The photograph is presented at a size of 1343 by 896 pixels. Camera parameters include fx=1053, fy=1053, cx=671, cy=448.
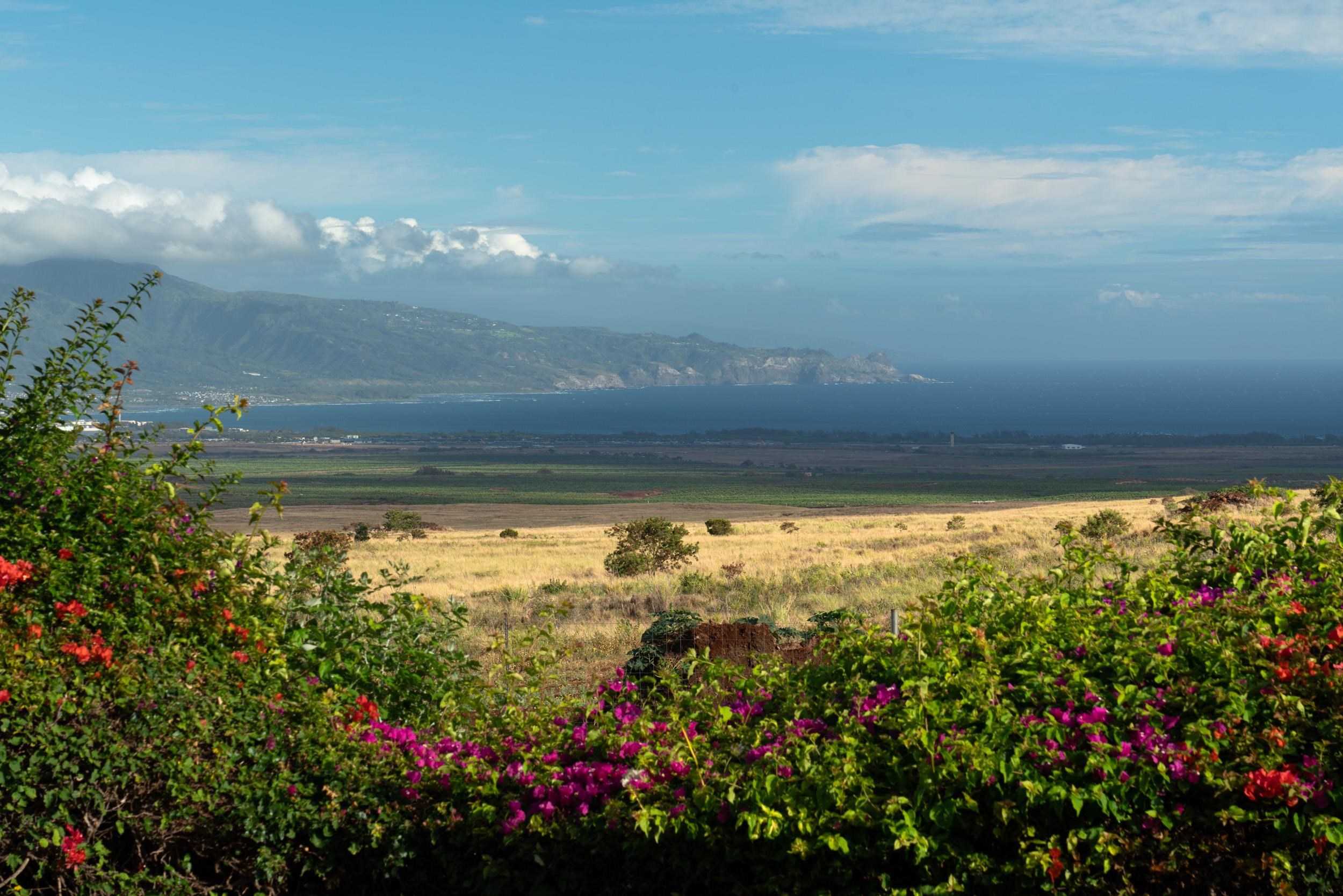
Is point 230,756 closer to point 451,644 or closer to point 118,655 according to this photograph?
point 118,655

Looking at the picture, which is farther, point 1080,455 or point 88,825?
point 1080,455

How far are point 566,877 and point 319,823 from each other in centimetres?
106

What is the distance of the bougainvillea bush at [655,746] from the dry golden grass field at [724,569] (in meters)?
2.05

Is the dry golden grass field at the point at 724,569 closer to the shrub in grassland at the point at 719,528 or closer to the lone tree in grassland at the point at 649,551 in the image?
the lone tree in grassland at the point at 649,551

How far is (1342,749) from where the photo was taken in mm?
3865

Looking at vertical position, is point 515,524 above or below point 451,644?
below

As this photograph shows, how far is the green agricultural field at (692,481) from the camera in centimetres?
10688

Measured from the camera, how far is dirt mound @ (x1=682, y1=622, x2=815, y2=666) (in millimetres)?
10133

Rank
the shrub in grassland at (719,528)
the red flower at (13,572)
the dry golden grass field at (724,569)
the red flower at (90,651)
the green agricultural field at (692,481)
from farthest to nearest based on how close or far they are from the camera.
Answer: the green agricultural field at (692,481) → the shrub in grassland at (719,528) → the dry golden grass field at (724,569) → the red flower at (13,572) → the red flower at (90,651)

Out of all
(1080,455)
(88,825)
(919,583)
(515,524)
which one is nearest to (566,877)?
(88,825)

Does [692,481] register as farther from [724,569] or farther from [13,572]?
[13,572]

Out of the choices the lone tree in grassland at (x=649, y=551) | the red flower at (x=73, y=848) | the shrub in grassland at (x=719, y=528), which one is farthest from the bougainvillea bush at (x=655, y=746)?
the shrub in grassland at (x=719, y=528)

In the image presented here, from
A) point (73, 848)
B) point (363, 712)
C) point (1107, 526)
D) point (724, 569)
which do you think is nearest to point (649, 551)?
point (724, 569)

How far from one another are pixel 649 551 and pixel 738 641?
18041 mm
